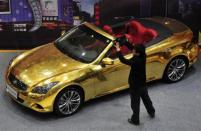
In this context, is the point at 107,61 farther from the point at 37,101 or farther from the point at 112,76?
the point at 37,101

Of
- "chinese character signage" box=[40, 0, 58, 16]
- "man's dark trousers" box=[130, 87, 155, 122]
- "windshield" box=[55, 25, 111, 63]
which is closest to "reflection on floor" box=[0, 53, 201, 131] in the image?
"man's dark trousers" box=[130, 87, 155, 122]

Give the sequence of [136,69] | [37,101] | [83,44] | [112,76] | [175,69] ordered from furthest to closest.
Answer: [175,69] → [83,44] → [112,76] → [37,101] → [136,69]

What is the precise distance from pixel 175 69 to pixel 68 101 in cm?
266

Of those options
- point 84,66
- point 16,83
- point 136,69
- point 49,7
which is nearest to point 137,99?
point 136,69

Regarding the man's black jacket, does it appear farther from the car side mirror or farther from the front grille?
the front grille

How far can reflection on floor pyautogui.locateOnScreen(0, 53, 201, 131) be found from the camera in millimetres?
7750

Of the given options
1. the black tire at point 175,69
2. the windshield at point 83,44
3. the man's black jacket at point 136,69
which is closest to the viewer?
the man's black jacket at point 136,69

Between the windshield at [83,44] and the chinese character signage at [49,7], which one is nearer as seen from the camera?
the windshield at [83,44]

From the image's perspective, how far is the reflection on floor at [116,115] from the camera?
775 centimetres

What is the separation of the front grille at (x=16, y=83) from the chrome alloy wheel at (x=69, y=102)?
703 mm

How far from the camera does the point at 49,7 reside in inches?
437

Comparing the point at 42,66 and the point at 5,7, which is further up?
the point at 5,7

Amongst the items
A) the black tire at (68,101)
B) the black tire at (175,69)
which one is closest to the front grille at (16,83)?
the black tire at (68,101)

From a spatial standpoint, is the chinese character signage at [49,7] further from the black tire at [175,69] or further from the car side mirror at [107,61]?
the black tire at [175,69]
